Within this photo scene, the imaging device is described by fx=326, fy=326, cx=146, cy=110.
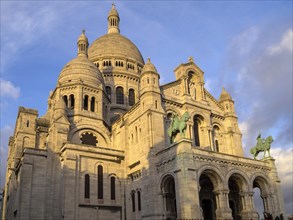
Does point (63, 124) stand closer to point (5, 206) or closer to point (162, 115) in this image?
point (162, 115)

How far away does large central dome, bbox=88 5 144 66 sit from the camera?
6047cm

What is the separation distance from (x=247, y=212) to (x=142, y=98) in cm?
1647

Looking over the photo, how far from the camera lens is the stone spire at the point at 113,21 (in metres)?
70.4

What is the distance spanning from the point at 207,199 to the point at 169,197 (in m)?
5.27

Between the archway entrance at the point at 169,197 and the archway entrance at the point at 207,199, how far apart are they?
3.73m

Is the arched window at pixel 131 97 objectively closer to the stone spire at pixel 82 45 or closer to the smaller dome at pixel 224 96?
the stone spire at pixel 82 45

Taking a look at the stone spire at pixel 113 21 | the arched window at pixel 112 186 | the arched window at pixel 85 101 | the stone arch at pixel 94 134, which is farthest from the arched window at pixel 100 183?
the stone spire at pixel 113 21

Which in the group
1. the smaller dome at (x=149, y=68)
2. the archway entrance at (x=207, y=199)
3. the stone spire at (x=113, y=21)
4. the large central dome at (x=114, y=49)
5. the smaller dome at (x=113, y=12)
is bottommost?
the archway entrance at (x=207, y=199)

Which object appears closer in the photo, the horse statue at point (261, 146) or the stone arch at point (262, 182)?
the stone arch at point (262, 182)

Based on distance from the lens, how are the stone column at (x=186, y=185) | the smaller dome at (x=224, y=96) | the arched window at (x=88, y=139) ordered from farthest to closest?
the smaller dome at (x=224, y=96) → the arched window at (x=88, y=139) → the stone column at (x=186, y=185)

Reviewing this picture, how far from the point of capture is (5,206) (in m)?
45.5

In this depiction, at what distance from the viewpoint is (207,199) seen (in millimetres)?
35812

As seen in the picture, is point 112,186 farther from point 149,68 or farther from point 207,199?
point 149,68

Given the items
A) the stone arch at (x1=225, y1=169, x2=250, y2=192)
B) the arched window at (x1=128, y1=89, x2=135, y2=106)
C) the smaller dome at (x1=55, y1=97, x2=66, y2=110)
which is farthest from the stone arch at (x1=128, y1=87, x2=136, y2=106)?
the stone arch at (x1=225, y1=169, x2=250, y2=192)
